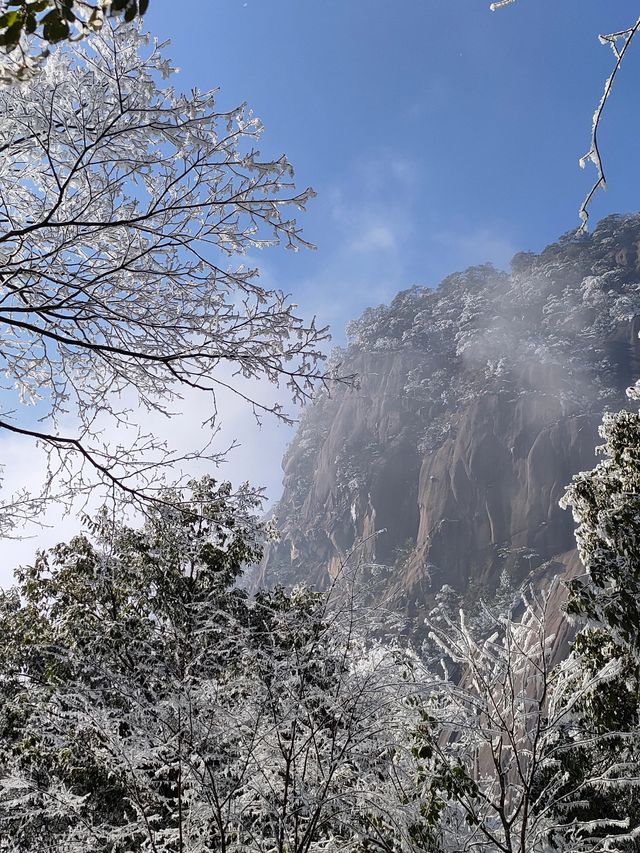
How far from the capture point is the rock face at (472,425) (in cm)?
6462

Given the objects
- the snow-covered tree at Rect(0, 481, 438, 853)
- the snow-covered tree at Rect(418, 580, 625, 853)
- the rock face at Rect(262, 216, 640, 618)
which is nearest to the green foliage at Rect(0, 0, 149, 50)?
the snow-covered tree at Rect(0, 481, 438, 853)

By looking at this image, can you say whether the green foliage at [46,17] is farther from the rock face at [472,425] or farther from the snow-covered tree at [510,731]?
the rock face at [472,425]

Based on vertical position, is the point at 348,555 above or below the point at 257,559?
below

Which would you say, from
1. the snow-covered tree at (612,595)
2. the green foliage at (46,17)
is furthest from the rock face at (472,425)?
the green foliage at (46,17)

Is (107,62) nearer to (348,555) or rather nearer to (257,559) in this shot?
(348,555)

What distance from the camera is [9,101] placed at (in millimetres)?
2508

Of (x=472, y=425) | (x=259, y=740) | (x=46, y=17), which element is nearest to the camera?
(x=46, y=17)

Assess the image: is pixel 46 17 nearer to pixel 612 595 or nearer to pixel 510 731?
pixel 510 731

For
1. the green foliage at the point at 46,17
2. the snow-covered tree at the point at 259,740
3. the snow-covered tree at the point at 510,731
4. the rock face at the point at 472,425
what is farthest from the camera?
the rock face at the point at 472,425

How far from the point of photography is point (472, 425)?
74938 millimetres

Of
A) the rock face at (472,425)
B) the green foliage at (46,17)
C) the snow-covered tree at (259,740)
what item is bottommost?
the snow-covered tree at (259,740)

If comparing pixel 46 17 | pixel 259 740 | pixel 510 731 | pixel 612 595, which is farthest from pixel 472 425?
pixel 46 17

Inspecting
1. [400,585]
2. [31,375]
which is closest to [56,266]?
[31,375]

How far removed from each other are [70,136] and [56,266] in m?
0.78
